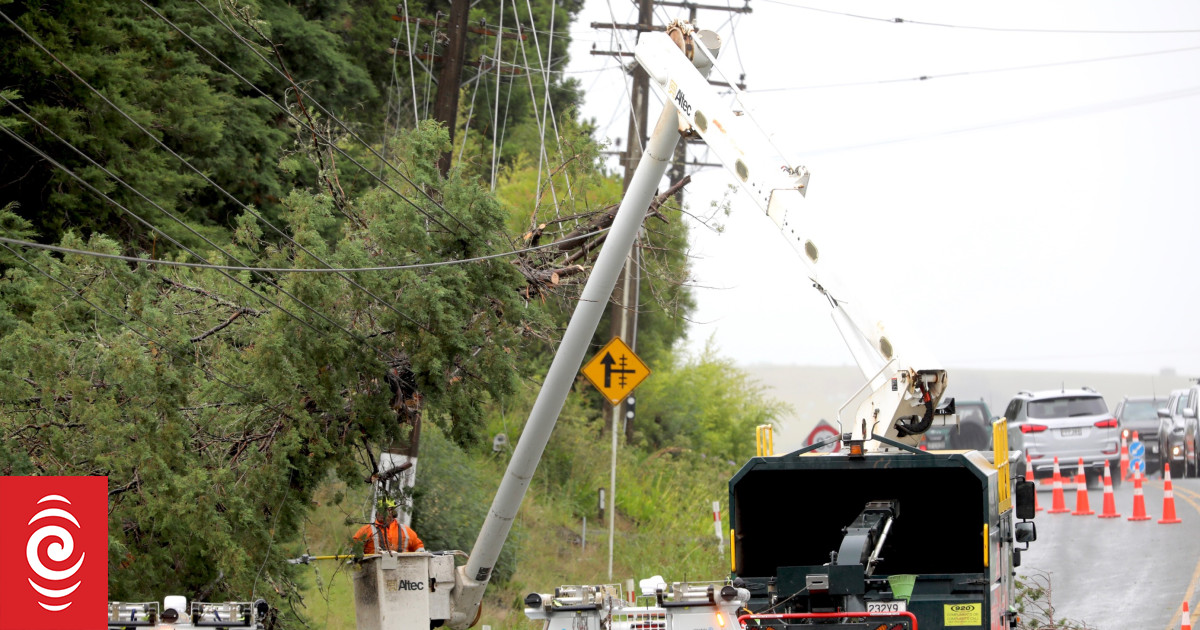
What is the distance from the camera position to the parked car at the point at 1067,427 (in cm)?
2581

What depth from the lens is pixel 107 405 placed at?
448 inches

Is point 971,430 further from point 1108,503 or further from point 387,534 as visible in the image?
point 387,534

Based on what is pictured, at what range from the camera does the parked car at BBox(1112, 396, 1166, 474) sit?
3206 cm

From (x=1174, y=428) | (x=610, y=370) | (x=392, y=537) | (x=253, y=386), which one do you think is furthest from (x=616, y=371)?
(x=1174, y=428)

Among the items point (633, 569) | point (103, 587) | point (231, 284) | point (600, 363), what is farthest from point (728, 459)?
point (103, 587)

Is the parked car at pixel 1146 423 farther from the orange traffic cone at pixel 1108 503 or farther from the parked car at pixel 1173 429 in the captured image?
the orange traffic cone at pixel 1108 503

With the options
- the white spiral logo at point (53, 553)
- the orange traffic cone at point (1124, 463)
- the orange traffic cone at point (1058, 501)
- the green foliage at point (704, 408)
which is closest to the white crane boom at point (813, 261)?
the white spiral logo at point (53, 553)

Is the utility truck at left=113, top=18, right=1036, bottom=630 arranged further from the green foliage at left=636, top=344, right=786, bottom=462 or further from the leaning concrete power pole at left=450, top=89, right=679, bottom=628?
the green foliage at left=636, top=344, right=786, bottom=462

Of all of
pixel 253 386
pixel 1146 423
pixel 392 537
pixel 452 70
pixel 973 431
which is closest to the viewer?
pixel 253 386

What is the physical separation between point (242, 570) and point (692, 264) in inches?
263

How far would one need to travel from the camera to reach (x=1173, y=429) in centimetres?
2894

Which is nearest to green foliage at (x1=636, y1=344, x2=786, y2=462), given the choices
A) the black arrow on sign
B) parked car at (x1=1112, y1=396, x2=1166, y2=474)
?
parked car at (x1=1112, y1=396, x2=1166, y2=474)

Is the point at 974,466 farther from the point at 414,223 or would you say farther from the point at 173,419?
the point at 173,419

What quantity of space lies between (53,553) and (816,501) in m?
6.58
